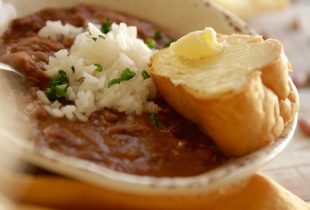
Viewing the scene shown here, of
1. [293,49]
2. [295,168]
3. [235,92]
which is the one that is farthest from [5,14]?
[293,49]

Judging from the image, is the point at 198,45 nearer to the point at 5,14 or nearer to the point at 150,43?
the point at 150,43

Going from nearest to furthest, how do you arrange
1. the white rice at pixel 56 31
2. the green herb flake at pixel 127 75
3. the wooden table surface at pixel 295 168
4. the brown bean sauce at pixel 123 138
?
the brown bean sauce at pixel 123 138
the green herb flake at pixel 127 75
the white rice at pixel 56 31
the wooden table surface at pixel 295 168

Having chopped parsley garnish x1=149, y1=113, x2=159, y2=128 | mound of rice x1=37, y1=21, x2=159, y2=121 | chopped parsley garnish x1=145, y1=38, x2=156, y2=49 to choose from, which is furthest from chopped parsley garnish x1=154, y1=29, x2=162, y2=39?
→ chopped parsley garnish x1=149, y1=113, x2=159, y2=128

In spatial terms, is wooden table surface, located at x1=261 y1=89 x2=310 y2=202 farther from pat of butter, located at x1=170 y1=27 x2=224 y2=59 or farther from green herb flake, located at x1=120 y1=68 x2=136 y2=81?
green herb flake, located at x1=120 y1=68 x2=136 y2=81

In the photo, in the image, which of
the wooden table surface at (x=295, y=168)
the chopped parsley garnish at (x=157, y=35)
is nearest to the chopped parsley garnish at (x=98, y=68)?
the chopped parsley garnish at (x=157, y=35)

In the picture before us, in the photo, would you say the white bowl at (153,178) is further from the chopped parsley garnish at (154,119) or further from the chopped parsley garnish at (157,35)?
the chopped parsley garnish at (157,35)

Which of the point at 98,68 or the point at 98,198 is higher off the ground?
the point at 98,68

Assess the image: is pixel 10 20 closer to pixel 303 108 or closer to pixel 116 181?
pixel 116 181

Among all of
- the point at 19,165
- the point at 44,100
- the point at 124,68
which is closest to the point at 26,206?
the point at 19,165
